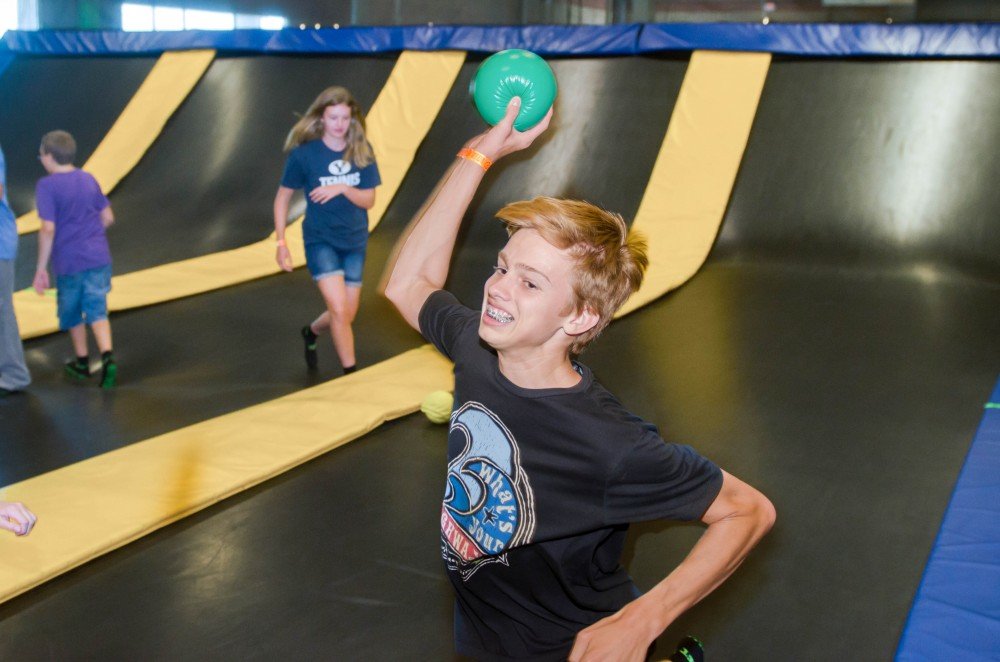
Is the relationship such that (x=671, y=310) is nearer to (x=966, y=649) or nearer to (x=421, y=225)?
(x=966, y=649)

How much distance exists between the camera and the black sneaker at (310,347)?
5582 mm

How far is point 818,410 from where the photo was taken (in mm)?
4742

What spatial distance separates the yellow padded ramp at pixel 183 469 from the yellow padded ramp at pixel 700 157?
2780 millimetres

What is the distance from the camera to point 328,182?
505 cm

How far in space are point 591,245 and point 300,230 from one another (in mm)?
6719

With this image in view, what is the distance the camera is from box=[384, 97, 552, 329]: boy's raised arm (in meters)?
2.02

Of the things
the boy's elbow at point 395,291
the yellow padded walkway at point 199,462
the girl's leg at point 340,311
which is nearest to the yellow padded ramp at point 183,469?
the yellow padded walkway at point 199,462

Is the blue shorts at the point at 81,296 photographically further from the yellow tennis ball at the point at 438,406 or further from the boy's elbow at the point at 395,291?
the boy's elbow at the point at 395,291

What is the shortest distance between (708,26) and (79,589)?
22.3 ft

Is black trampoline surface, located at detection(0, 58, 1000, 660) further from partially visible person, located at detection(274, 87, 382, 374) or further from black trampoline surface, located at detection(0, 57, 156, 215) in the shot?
black trampoline surface, located at detection(0, 57, 156, 215)

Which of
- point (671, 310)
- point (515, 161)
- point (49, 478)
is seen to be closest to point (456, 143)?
point (515, 161)

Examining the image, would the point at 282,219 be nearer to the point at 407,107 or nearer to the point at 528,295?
the point at 528,295

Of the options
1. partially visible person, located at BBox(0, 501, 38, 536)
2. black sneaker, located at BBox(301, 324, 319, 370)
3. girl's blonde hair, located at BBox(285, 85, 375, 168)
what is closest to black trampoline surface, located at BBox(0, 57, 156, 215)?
black sneaker, located at BBox(301, 324, 319, 370)

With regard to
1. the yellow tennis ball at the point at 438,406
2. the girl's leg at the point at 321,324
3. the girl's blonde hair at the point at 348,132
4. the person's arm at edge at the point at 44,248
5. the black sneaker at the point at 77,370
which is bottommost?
the black sneaker at the point at 77,370
